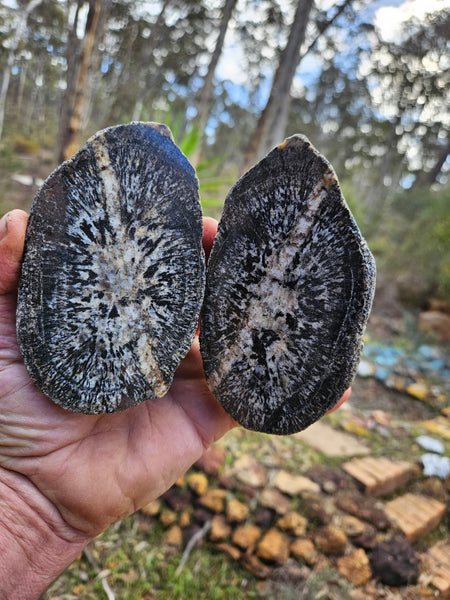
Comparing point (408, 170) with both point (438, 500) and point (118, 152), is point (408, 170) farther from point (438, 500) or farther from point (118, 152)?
point (118, 152)

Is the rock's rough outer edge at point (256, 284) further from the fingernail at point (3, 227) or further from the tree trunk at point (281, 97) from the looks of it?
the tree trunk at point (281, 97)

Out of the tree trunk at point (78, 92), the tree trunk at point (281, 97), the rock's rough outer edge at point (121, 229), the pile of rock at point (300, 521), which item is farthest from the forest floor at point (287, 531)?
the tree trunk at point (281, 97)

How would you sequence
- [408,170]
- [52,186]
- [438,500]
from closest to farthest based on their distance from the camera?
1. [52,186]
2. [438,500]
3. [408,170]

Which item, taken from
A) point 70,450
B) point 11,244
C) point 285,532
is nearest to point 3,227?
point 11,244

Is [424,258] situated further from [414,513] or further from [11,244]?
[11,244]

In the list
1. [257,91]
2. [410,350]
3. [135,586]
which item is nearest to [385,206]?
[257,91]

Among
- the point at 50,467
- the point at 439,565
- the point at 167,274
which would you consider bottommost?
the point at 439,565
